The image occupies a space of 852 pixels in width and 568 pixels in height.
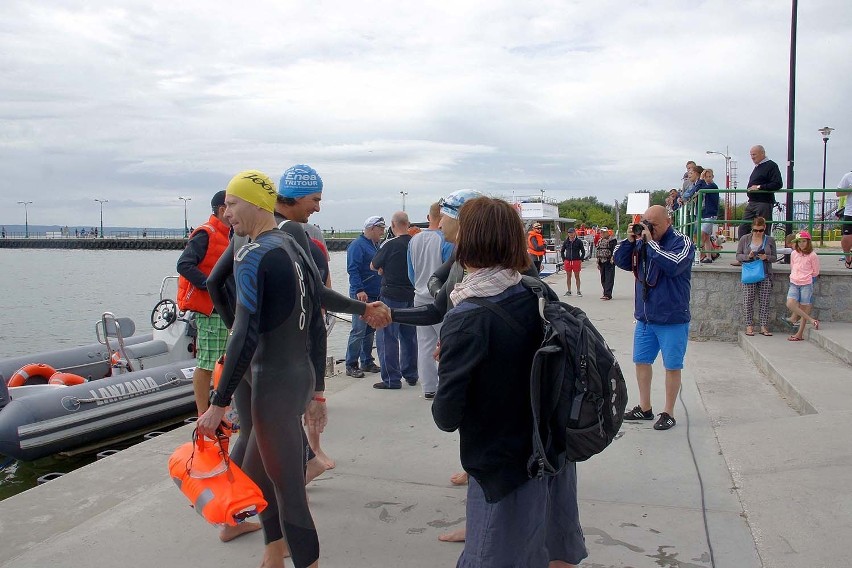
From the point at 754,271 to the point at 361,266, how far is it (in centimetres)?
507

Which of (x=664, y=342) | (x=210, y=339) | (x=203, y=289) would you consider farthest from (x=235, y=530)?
(x=664, y=342)

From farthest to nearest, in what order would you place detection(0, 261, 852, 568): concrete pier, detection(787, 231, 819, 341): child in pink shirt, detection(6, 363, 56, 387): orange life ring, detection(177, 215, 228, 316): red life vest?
detection(787, 231, 819, 341): child in pink shirt, detection(6, 363, 56, 387): orange life ring, detection(177, 215, 228, 316): red life vest, detection(0, 261, 852, 568): concrete pier

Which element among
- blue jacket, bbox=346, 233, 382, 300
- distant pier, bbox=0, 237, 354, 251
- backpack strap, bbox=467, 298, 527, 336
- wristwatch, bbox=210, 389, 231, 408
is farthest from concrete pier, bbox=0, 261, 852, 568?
distant pier, bbox=0, 237, 354, 251

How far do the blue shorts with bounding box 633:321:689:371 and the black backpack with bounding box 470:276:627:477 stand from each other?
307 centimetres

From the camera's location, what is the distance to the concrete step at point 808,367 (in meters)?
5.66

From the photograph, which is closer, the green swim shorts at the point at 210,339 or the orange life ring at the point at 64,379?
the green swim shorts at the point at 210,339

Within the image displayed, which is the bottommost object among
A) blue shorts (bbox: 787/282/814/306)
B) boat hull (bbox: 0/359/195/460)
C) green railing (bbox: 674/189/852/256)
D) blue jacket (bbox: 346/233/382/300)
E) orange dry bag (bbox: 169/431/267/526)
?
boat hull (bbox: 0/359/195/460)

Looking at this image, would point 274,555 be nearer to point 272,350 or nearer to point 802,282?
point 272,350

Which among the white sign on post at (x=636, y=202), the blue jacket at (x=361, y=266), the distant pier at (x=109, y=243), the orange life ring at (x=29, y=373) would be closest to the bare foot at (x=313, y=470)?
the blue jacket at (x=361, y=266)

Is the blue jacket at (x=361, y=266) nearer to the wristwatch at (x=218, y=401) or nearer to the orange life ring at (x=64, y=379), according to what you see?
the orange life ring at (x=64, y=379)

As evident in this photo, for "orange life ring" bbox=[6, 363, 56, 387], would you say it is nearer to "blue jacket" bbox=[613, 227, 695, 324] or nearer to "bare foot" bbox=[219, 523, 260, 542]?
"bare foot" bbox=[219, 523, 260, 542]

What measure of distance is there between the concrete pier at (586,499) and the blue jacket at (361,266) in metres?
2.34

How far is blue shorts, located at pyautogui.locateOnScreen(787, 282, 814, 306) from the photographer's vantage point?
864 centimetres

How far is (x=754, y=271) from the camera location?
29.6ft
